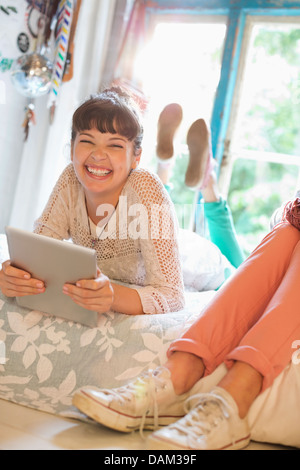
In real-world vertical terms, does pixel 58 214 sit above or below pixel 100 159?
below

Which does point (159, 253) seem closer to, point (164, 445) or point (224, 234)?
point (164, 445)

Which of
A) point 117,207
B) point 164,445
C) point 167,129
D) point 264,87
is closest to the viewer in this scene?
point 164,445

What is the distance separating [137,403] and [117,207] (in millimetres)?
637

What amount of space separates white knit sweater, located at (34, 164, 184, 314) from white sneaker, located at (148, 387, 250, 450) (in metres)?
0.38

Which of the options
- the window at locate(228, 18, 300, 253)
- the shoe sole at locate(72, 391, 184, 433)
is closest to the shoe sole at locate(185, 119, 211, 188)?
the window at locate(228, 18, 300, 253)

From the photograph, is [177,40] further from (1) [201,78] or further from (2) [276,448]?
(2) [276,448]

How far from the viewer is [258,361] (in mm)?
951

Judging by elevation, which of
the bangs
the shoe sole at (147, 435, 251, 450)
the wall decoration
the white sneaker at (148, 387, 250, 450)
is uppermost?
the wall decoration

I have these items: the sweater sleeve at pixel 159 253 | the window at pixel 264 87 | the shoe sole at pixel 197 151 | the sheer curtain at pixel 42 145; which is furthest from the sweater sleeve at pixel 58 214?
the window at pixel 264 87

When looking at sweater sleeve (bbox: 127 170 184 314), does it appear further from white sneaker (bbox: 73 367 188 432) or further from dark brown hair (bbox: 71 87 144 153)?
white sneaker (bbox: 73 367 188 432)

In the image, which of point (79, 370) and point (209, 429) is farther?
point (79, 370)

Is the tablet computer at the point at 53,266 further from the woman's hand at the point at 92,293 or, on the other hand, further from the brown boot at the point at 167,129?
the brown boot at the point at 167,129

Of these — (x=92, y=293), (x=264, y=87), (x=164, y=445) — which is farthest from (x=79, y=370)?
(x=264, y=87)

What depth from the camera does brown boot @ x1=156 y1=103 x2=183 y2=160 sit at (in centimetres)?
231
